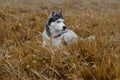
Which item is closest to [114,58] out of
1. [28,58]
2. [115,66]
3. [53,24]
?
[115,66]

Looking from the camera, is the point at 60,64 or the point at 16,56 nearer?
the point at 60,64

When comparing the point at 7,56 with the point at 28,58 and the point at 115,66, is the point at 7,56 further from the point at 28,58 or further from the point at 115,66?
the point at 115,66

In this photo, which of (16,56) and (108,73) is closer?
(108,73)

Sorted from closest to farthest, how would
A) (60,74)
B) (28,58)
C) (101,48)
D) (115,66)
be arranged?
1. (115,66)
2. (60,74)
3. (28,58)
4. (101,48)

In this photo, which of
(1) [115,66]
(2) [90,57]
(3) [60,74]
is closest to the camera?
(1) [115,66]

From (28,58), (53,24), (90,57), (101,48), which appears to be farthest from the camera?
(53,24)

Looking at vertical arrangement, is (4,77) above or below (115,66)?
A: below

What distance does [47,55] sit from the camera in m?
3.15

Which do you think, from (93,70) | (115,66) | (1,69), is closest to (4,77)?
(1,69)

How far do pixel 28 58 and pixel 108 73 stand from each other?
966 millimetres

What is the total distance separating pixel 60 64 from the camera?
2.91m

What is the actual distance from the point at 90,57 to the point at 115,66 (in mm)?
669

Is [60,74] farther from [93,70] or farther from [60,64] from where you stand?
[93,70]

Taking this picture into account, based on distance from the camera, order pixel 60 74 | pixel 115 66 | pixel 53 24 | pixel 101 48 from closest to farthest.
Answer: pixel 115 66
pixel 60 74
pixel 101 48
pixel 53 24
